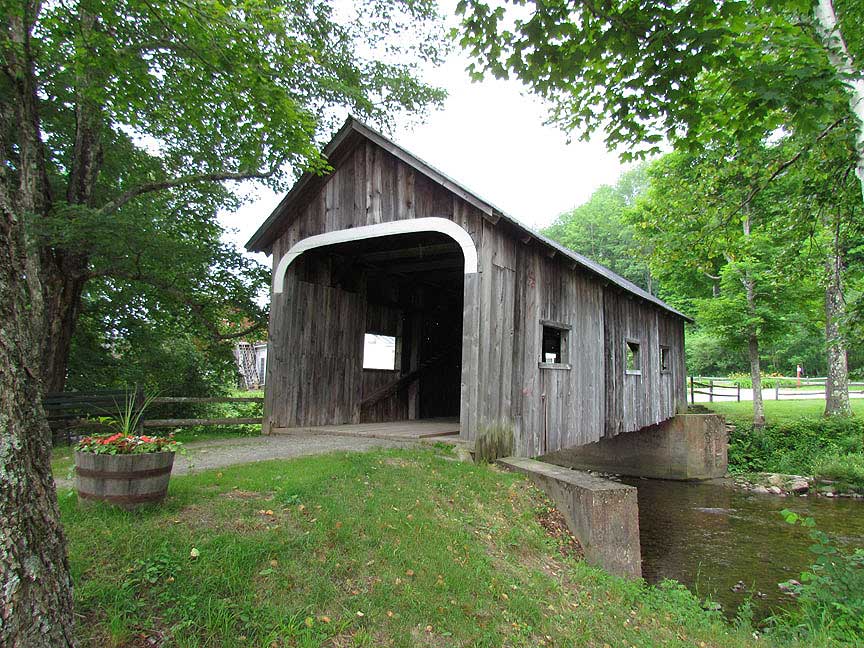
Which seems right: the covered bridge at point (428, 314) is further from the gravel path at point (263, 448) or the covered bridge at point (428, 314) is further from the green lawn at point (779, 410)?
the green lawn at point (779, 410)

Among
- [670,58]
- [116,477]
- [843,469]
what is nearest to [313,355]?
[116,477]

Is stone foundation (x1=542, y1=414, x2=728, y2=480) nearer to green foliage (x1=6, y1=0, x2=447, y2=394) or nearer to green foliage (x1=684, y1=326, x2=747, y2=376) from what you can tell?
green foliage (x1=6, y1=0, x2=447, y2=394)

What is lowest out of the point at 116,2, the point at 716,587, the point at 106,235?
the point at 716,587

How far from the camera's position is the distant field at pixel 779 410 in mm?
17008

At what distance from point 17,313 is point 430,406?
11.5 metres

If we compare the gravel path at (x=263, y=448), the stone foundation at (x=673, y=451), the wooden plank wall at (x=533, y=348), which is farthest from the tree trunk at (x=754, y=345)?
the gravel path at (x=263, y=448)

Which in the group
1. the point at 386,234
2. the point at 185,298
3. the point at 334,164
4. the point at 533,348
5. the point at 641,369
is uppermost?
the point at 334,164

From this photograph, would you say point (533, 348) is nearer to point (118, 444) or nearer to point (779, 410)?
point (118, 444)

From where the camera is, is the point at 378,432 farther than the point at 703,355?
No

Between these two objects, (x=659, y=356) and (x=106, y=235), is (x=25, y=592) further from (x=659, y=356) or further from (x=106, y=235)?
(x=659, y=356)

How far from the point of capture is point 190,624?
9.15ft

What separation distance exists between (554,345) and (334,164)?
642 centimetres

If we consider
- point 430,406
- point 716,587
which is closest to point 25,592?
point 716,587

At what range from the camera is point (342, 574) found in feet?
11.9
